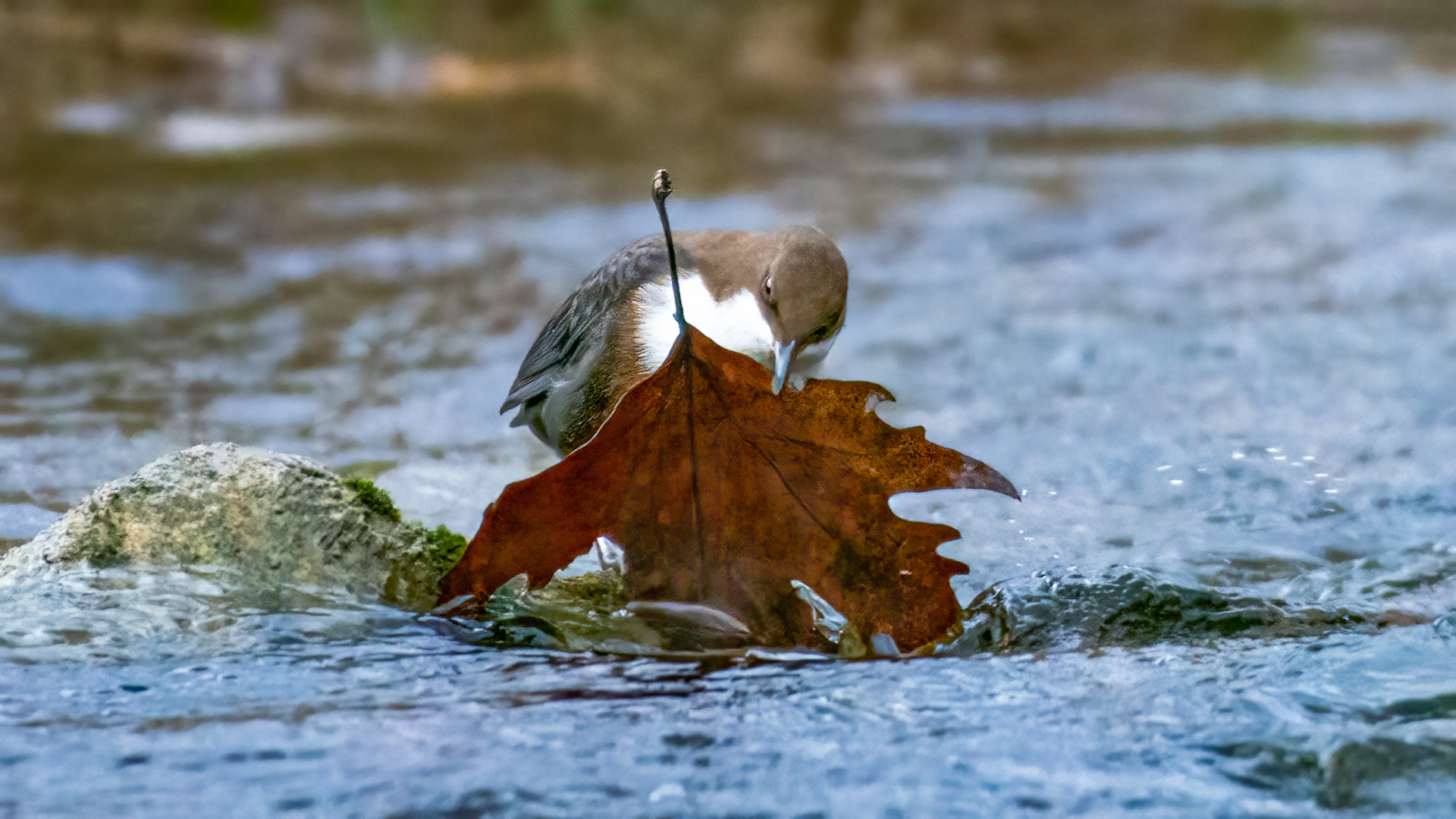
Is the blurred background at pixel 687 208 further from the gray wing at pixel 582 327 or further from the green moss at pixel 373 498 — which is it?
the green moss at pixel 373 498

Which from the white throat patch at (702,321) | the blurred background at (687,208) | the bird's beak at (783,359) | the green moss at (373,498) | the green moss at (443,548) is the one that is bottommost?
the green moss at (443,548)

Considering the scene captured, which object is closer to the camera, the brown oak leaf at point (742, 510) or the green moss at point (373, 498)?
the brown oak leaf at point (742, 510)

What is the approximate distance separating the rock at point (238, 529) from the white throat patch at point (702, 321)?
647 millimetres

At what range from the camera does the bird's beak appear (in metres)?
2.55

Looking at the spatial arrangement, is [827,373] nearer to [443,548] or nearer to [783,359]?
[783,359]

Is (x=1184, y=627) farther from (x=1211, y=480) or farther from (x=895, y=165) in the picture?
(x=895, y=165)

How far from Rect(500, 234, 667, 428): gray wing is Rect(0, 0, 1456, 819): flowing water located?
311mm

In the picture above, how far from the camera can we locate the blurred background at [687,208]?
4.03 m

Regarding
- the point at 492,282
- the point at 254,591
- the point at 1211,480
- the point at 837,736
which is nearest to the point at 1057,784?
the point at 837,736

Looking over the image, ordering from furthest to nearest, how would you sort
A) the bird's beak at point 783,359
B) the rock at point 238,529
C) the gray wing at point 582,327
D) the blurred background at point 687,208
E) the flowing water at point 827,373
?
the blurred background at point 687,208
the gray wing at point 582,327
the bird's beak at point 783,359
the rock at point 238,529
the flowing water at point 827,373

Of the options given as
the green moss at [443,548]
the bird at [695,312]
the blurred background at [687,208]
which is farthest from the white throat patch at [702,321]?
the blurred background at [687,208]

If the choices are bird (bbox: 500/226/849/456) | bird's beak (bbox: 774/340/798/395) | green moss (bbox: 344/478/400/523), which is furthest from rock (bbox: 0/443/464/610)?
bird's beak (bbox: 774/340/798/395)

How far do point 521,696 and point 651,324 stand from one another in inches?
39.1

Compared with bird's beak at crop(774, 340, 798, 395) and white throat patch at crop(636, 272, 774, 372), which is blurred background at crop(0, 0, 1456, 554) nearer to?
white throat patch at crop(636, 272, 774, 372)
